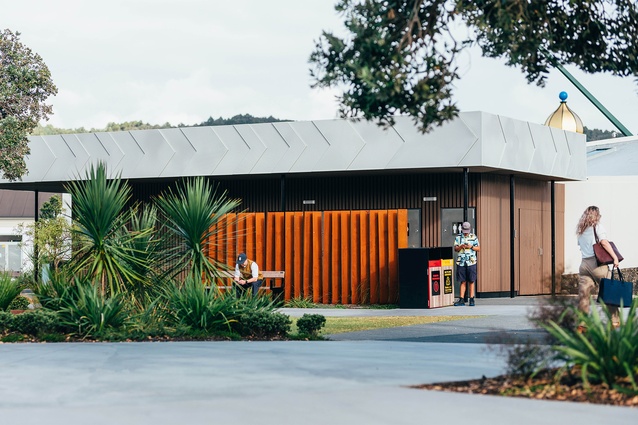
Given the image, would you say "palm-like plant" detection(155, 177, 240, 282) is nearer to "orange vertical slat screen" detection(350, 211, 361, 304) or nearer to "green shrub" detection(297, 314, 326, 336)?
"green shrub" detection(297, 314, 326, 336)

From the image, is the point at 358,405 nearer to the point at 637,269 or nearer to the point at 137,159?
the point at 137,159

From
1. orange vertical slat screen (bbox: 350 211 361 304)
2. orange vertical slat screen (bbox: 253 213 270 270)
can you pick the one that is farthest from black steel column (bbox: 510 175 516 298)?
orange vertical slat screen (bbox: 253 213 270 270)

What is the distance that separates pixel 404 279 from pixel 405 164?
13.3 ft

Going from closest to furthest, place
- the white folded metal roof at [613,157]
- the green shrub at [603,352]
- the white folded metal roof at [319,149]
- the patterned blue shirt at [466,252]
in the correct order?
the green shrub at [603,352] → the patterned blue shirt at [466,252] → the white folded metal roof at [319,149] → the white folded metal roof at [613,157]

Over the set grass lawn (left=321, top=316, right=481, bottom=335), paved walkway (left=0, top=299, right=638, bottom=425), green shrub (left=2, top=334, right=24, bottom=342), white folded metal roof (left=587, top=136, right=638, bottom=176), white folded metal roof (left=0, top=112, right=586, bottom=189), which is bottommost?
paved walkway (left=0, top=299, right=638, bottom=425)

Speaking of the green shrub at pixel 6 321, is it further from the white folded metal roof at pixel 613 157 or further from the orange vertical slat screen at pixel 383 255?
the white folded metal roof at pixel 613 157

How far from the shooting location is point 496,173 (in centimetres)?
3031

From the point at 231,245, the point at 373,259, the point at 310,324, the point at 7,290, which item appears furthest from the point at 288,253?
the point at 310,324

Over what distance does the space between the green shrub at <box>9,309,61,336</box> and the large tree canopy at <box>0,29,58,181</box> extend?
13.5 metres

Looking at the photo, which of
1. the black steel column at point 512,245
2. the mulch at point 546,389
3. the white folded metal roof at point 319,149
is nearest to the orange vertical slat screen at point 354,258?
the white folded metal roof at point 319,149

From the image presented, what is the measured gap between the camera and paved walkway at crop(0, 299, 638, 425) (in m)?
7.93

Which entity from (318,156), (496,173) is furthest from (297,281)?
(496,173)

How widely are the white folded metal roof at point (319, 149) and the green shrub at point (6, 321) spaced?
11.1 metres

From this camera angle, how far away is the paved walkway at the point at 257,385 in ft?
26.0
